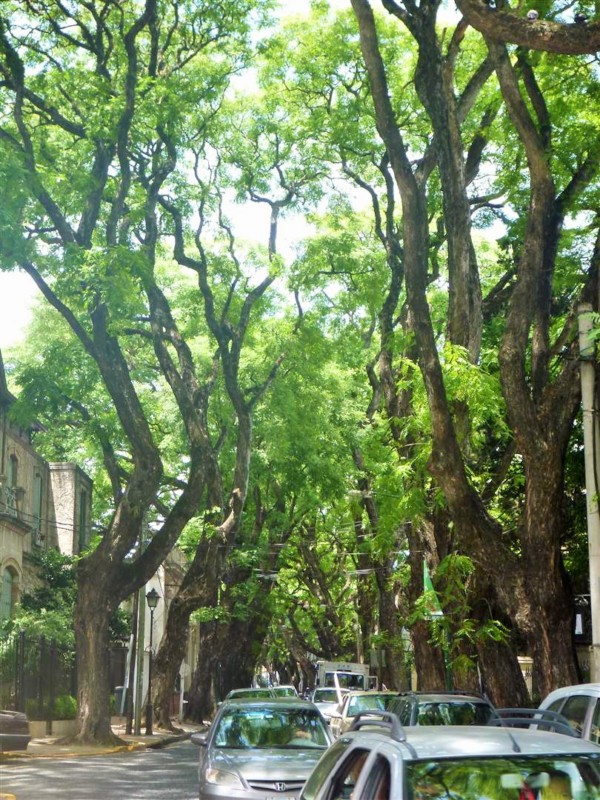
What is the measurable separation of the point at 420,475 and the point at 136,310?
968cm

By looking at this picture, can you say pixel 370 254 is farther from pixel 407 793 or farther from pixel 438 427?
pixel 407 793

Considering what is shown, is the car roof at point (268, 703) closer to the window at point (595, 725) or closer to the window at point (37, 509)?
the window at point (595, 725)

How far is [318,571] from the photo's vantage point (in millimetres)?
48781

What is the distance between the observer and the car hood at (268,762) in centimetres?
1209

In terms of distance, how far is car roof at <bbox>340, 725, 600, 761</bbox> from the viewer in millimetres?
5289

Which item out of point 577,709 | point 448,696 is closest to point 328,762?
point 577,709

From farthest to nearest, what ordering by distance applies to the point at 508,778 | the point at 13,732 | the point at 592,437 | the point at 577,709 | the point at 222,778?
Answer: the point at 13,732 → the point at 592,437 → the point at 222,778 → the point at 577,709 → the point at 508,778

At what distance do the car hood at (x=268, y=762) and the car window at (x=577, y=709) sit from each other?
2.73 metres

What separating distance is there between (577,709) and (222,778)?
3.72 metres

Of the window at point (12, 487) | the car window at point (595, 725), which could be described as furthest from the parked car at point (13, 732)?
the car window at point (595, 725)

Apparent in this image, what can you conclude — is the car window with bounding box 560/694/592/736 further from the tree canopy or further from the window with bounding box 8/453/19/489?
the window with bounding box 8/453/19/489

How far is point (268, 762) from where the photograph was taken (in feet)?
40.7

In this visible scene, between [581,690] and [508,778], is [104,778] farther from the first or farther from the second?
[508,778]

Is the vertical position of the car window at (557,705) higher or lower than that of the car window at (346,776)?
higher
